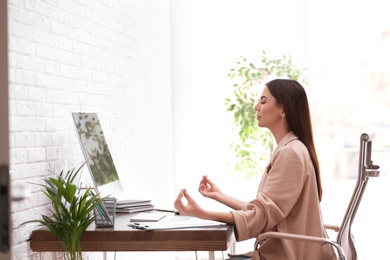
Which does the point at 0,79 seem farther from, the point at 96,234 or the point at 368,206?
the point at 368,206

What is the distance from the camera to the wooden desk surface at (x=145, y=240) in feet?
9.14

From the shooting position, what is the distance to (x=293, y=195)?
2.90 metres

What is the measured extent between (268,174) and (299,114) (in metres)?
0.33

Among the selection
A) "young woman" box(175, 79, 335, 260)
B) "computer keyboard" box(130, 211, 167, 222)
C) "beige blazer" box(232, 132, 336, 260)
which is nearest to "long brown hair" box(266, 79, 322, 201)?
"young woman" box(175, 79, 335, 260)

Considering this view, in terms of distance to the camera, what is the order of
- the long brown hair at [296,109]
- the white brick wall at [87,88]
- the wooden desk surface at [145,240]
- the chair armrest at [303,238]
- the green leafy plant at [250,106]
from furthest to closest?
the green leafy plant at [250,106] < the long brown hair at [296,109] < the white brick wall at [87,88] < the wooden desk surface at [145,240] < the chair armrest at [303,238]

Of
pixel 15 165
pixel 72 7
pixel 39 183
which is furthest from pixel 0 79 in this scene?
pixel 72 7

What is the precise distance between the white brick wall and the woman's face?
960 mm

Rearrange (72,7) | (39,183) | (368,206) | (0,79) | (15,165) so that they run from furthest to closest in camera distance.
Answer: (368,206) < (72,7) < (39,183) < (15,165) < (0,79)

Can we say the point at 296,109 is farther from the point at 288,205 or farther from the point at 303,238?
the point at 303,238

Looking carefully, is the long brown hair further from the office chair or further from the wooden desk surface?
the wooden desk surface

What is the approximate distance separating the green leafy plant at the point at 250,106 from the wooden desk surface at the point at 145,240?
284 centimetres

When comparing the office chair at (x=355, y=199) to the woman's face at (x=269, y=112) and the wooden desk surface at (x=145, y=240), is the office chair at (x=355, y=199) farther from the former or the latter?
the woman's face at (x=269, y=112)

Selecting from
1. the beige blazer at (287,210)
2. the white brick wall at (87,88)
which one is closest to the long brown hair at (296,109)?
the beige blazer at (287,210)

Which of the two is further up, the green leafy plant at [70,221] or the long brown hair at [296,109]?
the long brown hair at [296,109]
